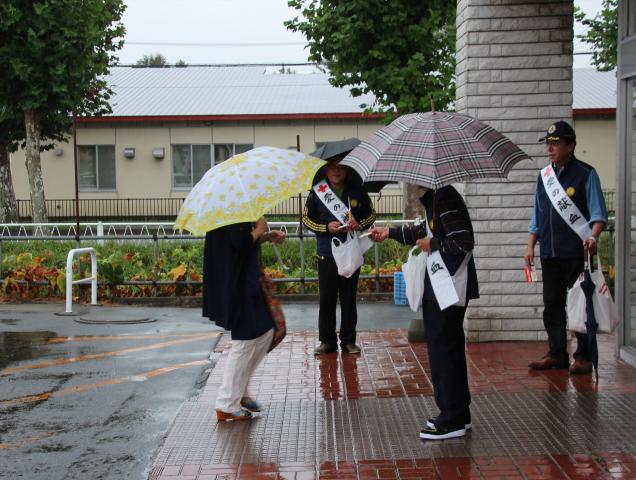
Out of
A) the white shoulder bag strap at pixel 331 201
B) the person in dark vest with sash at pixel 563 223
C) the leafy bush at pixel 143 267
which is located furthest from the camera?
the leafy bush at pixel 143 267

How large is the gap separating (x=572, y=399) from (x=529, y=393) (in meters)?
0.36

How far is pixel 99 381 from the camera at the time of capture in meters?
8.24

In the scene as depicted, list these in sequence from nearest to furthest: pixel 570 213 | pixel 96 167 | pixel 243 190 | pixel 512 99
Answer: pixel 243 190, pixel 570 213, pixel 512 99, pixel 96 167

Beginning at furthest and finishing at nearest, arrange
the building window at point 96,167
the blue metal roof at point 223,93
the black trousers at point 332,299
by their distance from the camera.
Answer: the building window at point 96,167 < the blue metal roof at point 223,93 < the black trousers at point 332,299

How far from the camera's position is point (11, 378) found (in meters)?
8.45

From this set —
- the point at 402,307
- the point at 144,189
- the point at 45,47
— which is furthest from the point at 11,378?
the point at 144,189

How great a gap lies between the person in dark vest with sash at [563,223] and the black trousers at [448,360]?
69.3 inches

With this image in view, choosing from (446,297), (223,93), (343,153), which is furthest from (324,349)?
(223,93)

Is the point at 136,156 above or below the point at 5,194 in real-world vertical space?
above

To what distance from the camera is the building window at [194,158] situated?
100 feet

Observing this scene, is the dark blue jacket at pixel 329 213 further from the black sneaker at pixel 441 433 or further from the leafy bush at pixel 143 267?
the leafy bush at pixel 143 267

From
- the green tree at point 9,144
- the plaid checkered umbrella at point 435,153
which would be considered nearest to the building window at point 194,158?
the green tree at point 9,144

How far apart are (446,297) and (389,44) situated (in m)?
13.1

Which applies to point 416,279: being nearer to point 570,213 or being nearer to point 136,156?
point 570,213
